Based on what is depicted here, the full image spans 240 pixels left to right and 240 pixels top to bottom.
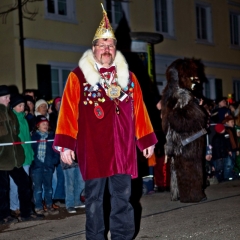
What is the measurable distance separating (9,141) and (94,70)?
2844 mm

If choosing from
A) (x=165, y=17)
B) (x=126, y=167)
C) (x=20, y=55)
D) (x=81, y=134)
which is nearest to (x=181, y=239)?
(x=126, y=167)

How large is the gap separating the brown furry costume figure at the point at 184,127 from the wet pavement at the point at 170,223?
298 millimetres

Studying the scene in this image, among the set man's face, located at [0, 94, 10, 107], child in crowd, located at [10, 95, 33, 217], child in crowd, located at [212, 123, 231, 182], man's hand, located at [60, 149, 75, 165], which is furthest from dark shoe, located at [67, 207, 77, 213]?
child in crowd, located at [212, 123, 231, 182]

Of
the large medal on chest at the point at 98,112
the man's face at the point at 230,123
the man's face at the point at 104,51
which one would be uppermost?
the man's face at the point at 104,51

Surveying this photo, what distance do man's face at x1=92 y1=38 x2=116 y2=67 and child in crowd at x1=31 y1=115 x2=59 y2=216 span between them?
11.1 ft

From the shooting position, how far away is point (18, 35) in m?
16.0

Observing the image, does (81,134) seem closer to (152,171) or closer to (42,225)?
(42,225)

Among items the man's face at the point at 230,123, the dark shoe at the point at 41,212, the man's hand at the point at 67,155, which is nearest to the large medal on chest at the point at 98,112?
the man's hand at the point at 67,155

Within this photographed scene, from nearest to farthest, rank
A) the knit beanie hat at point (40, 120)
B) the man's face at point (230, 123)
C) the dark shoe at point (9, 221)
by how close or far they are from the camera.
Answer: the dark shoe at point (9, 221), the knit beanie hat at point (40, 120), the man's face at point (230, 123)

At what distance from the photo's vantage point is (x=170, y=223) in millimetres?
7094

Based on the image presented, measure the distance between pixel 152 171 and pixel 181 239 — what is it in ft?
14.9

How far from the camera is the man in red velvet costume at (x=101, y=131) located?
214 inches

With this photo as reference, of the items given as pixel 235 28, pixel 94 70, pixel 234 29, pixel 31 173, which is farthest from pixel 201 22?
pixel 94 70

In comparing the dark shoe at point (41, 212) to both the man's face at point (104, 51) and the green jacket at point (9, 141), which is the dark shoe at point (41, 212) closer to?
the green jacket at point (9, 141)
